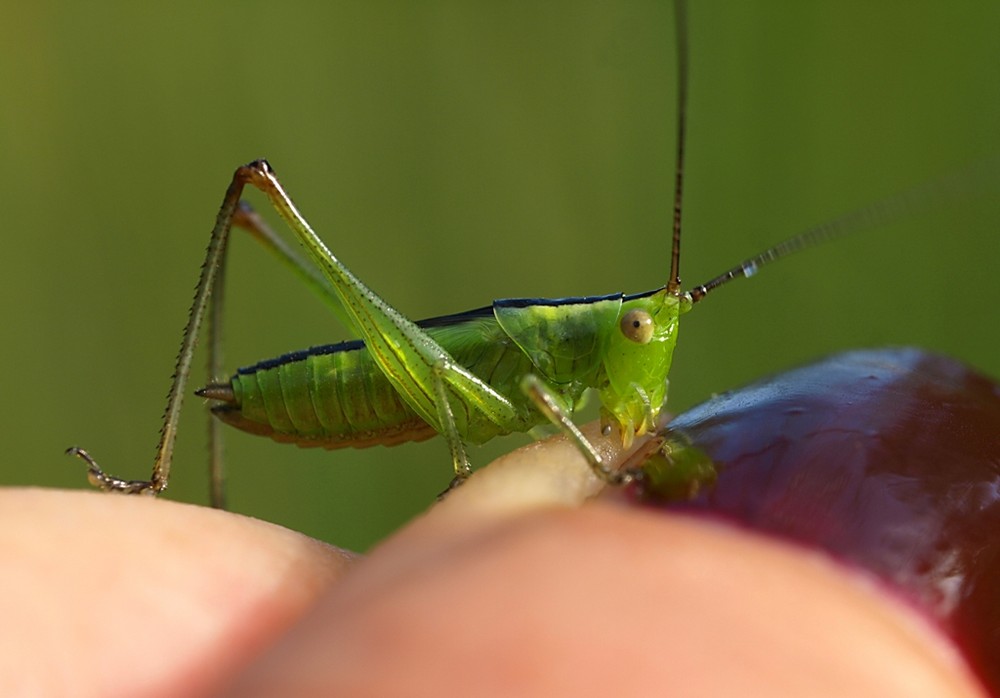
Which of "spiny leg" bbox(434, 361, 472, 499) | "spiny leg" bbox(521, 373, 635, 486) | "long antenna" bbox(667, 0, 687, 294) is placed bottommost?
"spiny leg" bbox(434, 361, 472, 499)

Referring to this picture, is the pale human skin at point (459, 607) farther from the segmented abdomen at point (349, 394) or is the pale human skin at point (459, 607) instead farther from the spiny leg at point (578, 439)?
the segmented abdomen at point (349, 394)

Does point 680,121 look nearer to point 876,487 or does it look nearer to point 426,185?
point 876,487

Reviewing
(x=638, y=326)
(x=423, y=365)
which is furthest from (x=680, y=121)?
(x=423, y=365)

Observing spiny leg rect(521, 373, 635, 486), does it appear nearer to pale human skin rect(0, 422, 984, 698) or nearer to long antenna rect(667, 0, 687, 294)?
pale human skin rect(0, 422, 984, 698)

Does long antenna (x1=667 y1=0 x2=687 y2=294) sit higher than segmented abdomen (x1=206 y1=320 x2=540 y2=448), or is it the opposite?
long antenna (x1=667 y1=0 x2=687 y2=294)

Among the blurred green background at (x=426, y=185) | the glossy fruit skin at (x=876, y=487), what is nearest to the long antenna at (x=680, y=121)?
the glossy fruit skin at (x=876, y=487)

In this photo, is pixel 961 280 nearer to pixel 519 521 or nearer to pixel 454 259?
pixel 454 259

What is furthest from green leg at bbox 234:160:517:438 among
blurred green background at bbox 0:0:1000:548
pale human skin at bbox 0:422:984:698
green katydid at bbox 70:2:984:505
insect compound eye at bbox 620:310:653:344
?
blurred green background at bbox 0:0:1000:548

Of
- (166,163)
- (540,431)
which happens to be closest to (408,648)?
(540,431)
